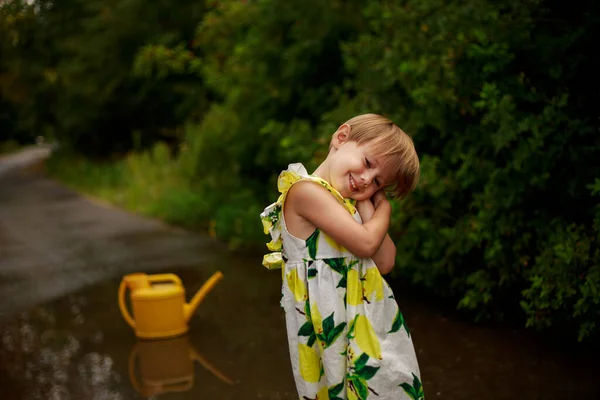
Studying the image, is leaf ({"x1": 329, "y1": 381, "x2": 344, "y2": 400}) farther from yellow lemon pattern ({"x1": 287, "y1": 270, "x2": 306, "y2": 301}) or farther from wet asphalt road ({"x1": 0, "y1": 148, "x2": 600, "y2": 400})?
wet asphalt road ({"x1": 0, "y1": 148, "x2": 600, "y2": 400})

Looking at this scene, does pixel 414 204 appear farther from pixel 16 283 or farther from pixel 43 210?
pixel 43 210

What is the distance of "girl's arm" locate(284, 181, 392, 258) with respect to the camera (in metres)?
2.36

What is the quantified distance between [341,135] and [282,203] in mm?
297

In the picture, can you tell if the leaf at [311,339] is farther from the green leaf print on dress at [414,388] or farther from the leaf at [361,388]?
the green leaf print on dress at [414,388]

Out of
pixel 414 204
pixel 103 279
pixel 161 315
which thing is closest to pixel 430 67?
pixel 414 204

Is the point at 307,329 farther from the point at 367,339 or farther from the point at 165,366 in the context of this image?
the point at 165,366

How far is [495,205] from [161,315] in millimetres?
2296

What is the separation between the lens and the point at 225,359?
469 centimetres

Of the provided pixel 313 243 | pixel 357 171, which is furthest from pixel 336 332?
pixel 357 171

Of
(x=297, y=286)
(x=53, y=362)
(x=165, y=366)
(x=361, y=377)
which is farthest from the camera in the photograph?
A: (x=53, y=362)

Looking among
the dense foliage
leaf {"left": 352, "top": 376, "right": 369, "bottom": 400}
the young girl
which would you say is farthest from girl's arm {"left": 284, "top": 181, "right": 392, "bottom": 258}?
the dense foliage

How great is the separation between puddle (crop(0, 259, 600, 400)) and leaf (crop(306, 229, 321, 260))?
178cm

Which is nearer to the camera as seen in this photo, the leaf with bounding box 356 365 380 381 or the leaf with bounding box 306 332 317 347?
the leaf with bounding box 356 365 380 381

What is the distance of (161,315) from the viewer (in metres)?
5.15
